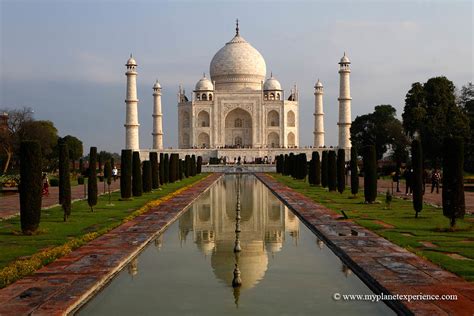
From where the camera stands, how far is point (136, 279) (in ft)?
16.8

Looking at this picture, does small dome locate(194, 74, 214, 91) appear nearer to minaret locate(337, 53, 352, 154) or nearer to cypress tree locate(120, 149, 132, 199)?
minaret locate(337, 53, 352, 154)

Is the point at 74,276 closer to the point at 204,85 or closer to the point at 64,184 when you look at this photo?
the point at 64,184

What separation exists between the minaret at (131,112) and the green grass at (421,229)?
84.1 ft

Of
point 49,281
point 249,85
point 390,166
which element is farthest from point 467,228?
point 249,85

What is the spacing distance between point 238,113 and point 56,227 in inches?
1410

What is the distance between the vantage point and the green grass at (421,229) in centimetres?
570

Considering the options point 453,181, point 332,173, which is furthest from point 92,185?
point 332,173

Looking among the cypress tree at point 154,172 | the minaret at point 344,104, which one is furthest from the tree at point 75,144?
the cypress tree at point 154,172

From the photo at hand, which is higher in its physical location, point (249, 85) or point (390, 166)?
point (249, 85)

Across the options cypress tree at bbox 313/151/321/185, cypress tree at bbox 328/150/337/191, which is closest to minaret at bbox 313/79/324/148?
cypress tree at bbox 313/151/321/185

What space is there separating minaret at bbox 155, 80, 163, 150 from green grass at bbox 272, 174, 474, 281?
2862 centimetres

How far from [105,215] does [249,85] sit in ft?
115

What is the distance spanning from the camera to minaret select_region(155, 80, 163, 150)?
40.2m

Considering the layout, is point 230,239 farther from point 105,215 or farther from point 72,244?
point 105,215
